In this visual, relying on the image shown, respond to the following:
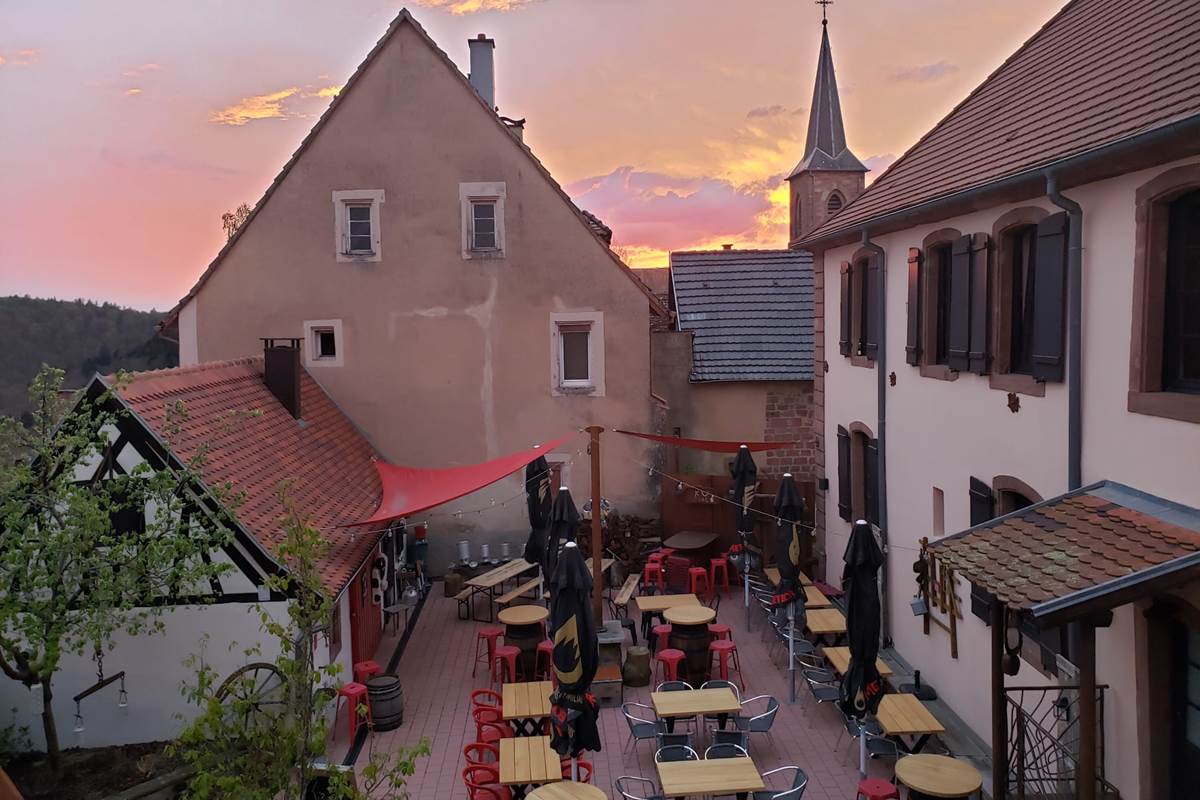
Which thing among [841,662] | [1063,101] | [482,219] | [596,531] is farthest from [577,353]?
[1063,101]

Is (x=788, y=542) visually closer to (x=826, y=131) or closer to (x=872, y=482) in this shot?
(x=872, y=482)

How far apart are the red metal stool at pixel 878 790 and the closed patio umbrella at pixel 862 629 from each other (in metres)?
0.81

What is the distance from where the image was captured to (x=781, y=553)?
12.9 metres

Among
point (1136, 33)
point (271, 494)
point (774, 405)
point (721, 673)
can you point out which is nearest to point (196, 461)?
point (271, 494)

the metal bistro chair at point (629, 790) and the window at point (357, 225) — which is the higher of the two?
the window at point (357, 225)

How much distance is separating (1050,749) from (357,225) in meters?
14.5

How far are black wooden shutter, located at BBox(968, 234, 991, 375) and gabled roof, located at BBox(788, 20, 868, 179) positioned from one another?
95.8 ft

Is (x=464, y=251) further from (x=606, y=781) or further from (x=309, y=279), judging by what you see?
(x=606, y=781)

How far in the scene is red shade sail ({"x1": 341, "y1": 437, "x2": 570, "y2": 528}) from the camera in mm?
13742

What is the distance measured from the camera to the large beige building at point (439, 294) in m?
18.0

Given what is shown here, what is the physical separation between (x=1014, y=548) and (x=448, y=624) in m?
10.4

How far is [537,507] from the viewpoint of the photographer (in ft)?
48.6

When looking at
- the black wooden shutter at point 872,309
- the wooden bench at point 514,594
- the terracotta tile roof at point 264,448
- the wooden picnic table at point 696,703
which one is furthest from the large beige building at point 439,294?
the wooden picnic table at point 696,703

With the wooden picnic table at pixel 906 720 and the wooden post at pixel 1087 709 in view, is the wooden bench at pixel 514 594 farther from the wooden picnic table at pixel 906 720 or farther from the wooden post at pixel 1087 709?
the wooden post at pixel 1087 709
